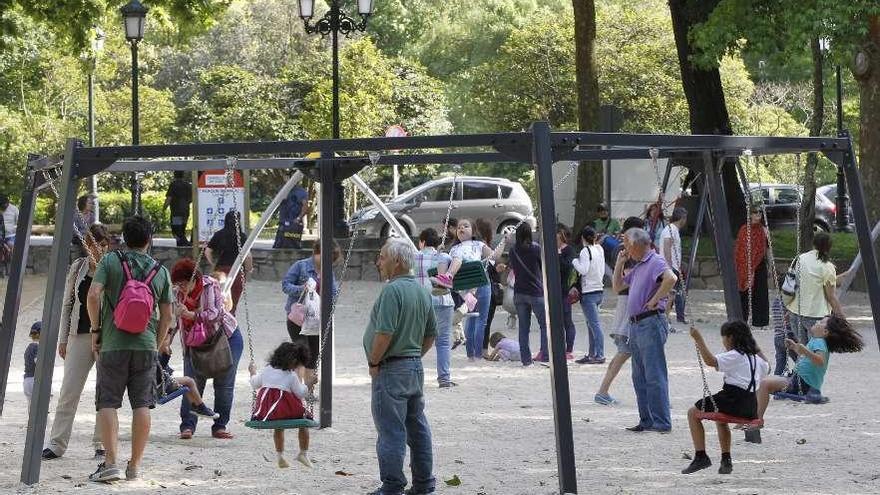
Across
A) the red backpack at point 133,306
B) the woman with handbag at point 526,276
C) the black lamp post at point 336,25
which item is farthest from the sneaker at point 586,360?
the black lamp post at point 336,25

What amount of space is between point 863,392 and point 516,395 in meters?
3.15

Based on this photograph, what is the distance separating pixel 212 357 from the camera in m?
11.1

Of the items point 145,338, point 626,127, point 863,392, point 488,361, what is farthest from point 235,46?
point 145,338

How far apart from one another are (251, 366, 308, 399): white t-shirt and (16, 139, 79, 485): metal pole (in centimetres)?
128

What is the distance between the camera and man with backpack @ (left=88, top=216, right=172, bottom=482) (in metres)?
9.05

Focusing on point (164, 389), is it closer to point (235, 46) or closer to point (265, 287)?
point (265, 287)

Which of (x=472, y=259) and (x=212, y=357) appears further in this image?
(x=472, y=259)

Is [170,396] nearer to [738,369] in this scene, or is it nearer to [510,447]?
[510,447]

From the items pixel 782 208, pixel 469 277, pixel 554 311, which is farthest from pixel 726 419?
pixel 782 208

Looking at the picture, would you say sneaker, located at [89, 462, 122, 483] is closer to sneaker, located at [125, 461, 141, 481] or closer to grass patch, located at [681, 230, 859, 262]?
sneaker, located at [125, 461, 141, 481]

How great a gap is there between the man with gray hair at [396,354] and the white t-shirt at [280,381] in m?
1.19

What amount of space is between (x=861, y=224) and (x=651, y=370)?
1960 mm

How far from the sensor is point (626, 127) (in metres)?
43.5

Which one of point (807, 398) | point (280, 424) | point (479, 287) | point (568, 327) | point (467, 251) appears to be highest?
point (467, 251)
